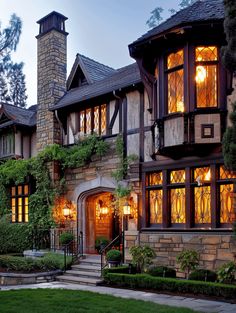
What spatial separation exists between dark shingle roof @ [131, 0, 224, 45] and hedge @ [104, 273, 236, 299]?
627 cm

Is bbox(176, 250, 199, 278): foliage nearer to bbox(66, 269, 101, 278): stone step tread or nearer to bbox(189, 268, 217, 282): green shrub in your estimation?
bbox(189, 268, 217, 282): green shrub

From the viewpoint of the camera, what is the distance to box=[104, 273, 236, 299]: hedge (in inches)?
382

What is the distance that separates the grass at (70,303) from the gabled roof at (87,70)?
9.98m

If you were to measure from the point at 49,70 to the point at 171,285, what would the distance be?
420 inches

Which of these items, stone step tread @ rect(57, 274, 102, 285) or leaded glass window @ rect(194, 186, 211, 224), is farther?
stone step tread @ rect(57, 274, 102, 285)

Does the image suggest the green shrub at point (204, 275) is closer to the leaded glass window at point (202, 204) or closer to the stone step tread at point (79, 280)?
the leaded glass window at point (202, 204)

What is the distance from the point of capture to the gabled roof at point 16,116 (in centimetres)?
1930

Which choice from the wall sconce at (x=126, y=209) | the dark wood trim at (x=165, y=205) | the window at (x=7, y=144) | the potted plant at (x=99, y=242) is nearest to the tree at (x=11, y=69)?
the window at (x=7, y=144)

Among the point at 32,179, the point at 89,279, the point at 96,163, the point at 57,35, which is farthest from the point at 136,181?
the point at 57,35

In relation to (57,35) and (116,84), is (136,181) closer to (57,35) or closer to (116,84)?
(116,84)

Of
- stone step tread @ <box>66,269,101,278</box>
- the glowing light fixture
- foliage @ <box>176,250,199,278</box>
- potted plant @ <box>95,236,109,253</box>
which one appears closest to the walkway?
stone step tread @ <box>66,269,101,278</box>

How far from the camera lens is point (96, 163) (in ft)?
51.0

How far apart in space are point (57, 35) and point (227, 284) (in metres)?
12.4

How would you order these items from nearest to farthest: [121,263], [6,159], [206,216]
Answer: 1. [206,216]
2. [121,263]
3. [6,159]
